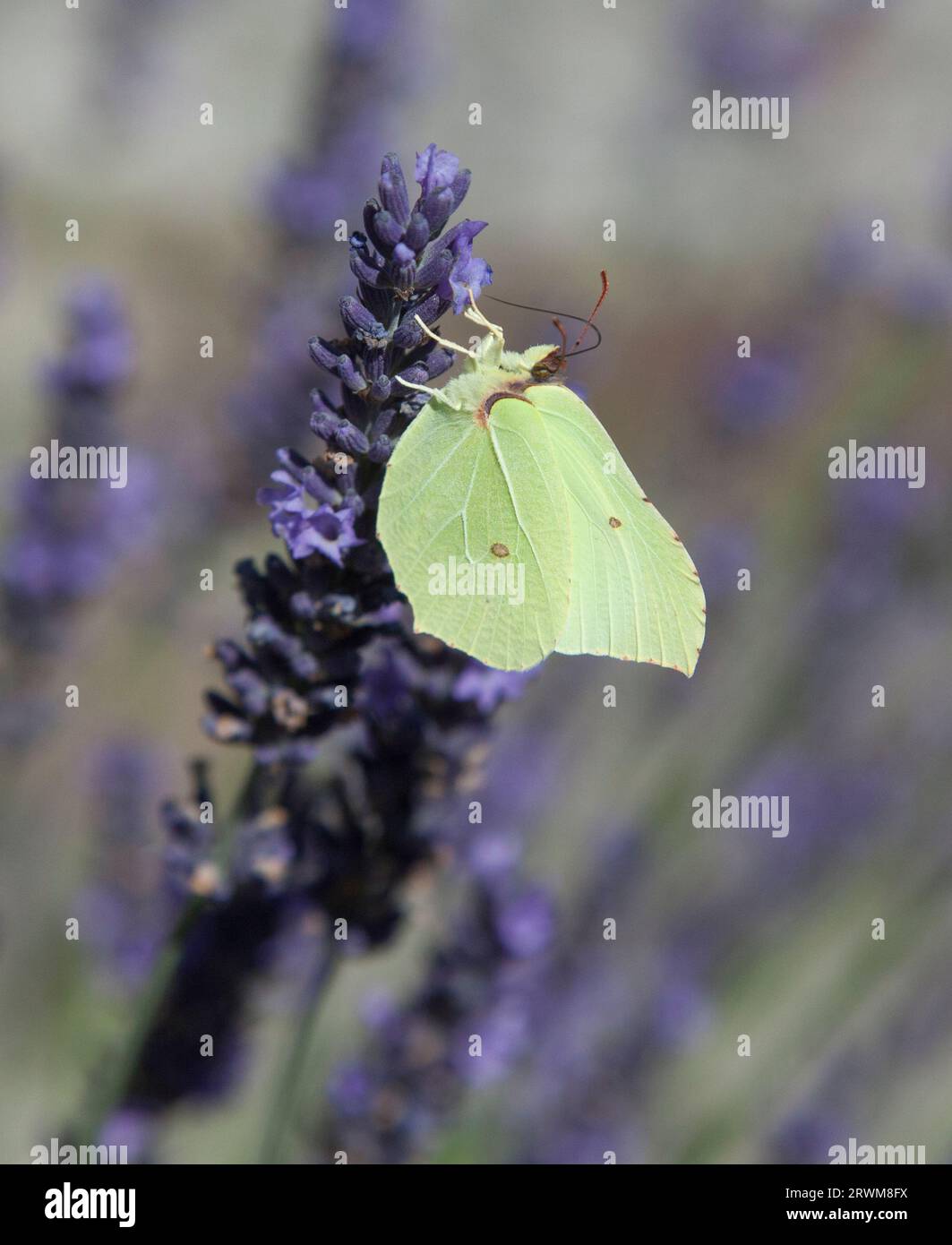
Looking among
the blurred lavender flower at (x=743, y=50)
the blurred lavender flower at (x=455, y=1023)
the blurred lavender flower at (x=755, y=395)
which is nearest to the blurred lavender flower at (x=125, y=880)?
the blurred lavender flower at (x=455, y=1023)

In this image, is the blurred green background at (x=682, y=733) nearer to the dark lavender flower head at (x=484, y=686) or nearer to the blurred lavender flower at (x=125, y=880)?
the blurred lavender flower at (x=125, y=880)

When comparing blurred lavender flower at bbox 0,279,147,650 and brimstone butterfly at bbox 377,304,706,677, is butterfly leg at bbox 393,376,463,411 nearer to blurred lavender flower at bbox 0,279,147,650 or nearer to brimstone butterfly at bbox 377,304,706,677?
brimstone butterfly at bbox 377,304,706,677

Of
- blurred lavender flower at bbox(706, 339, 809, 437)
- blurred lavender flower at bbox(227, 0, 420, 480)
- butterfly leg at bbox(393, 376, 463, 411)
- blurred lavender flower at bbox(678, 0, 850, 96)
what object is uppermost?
blurred lavender flower at bbox(678, 0, 850, 96)

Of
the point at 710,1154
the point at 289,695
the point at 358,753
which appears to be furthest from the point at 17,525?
the point at 710,1154

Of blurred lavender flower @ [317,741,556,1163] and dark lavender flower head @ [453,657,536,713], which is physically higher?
dark lavender flower head @ [453,657,536,713]

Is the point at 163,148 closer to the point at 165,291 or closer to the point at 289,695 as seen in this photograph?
the point at 165,291

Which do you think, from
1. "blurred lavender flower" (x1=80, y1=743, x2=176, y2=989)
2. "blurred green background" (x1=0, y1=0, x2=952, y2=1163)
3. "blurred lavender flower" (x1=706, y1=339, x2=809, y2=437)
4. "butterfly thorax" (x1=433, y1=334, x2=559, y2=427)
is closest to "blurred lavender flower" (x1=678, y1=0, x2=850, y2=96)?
"blurred green background" (x1=0, y1=0, x2=952, y2=1163)

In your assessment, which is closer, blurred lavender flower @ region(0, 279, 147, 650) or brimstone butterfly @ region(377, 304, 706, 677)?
brimstone butterfly @ region(377, 304, 706, 677)

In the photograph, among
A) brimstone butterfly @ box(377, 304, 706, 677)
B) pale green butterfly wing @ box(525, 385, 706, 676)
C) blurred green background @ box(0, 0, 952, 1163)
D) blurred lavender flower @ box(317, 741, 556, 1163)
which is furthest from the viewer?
blurred green background @ box(0, 0, 952, 1163)
